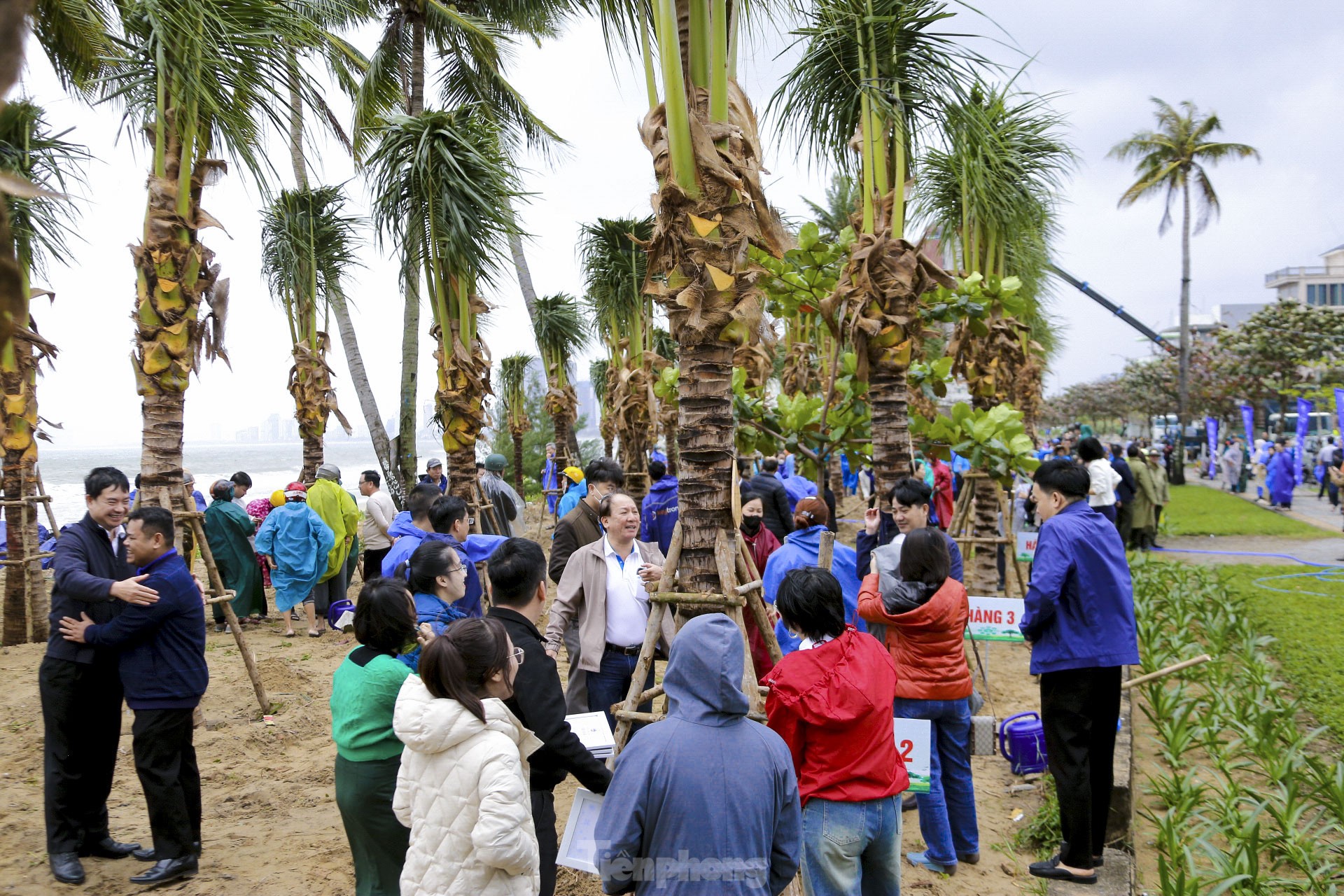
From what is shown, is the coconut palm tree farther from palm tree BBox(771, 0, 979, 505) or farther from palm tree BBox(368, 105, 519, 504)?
palm tree BBox(771, 0, 979, 505)

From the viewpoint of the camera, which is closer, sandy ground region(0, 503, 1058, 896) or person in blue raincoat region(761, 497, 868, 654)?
sandy ground region(0, 503, 1058, 896)

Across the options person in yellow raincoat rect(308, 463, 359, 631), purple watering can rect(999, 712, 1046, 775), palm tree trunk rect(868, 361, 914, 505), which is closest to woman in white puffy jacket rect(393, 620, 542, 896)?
purple watering can rect(999, 712, 1046, 775)

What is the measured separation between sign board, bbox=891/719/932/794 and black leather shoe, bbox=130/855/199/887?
355 centimetres

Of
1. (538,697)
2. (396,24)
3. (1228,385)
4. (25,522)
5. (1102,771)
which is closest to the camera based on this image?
(538,697)

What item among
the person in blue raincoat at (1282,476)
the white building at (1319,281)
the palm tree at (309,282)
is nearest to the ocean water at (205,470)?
the palm tree at (309,282)

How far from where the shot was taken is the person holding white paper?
3131mm

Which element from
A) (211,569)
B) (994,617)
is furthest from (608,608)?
(211,569)

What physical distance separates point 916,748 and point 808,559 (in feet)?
4.37

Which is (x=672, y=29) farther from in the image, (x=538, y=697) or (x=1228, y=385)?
(x=1228, y=385)

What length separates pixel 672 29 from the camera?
4008 mm

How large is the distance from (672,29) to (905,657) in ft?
10.3

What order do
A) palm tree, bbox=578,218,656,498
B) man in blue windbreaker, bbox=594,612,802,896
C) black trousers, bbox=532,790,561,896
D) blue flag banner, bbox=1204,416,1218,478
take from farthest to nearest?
blue flag banner, bbox=1204,416,1218,478 → palm tree, bbox=578,218,656,498 → black trousers, bbox=532,790,561,896 → man in blue windbreaker, bbox=594,612,802,896

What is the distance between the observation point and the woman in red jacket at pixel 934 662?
4.21 meters

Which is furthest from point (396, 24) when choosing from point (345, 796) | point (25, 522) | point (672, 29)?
point (345, 796)
